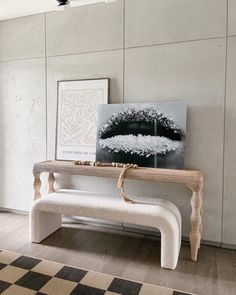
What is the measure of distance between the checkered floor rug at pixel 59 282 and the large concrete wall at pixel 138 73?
112 centimetres

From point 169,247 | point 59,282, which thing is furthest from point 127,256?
point 59,282

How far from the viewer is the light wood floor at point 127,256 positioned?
2141 mm

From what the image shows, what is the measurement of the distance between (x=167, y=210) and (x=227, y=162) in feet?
2.93

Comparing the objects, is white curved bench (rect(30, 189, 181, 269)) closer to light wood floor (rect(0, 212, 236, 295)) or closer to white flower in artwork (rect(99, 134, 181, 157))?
light wood floor (rect(0, 212, 236, 295))

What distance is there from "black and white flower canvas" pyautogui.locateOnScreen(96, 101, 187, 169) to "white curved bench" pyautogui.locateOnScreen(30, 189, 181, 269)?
1.63 feet

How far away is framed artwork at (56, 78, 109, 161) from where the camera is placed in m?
3.16

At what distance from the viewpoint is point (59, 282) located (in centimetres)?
207

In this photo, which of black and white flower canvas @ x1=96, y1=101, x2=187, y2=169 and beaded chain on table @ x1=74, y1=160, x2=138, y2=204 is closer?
beaded chain on table @ x1=74, y1=160, x2=138, y2=204

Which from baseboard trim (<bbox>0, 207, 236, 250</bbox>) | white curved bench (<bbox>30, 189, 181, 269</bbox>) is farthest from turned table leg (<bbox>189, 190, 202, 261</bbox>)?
baseboard trim (<bbox>0, 207, 236, 250</bbox>)

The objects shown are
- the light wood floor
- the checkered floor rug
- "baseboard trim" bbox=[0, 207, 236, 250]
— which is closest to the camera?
the checkered floor rug

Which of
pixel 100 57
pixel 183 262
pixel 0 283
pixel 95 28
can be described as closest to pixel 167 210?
pixel 183 262

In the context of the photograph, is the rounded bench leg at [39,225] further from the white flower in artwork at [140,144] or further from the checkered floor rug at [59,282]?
the white flower in artwork at [140,144]

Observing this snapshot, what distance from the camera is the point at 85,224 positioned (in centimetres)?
332

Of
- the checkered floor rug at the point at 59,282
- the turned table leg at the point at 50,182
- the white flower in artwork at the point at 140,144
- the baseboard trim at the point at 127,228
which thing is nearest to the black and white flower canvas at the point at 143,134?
the white flower in artwork at the point at 140,144
